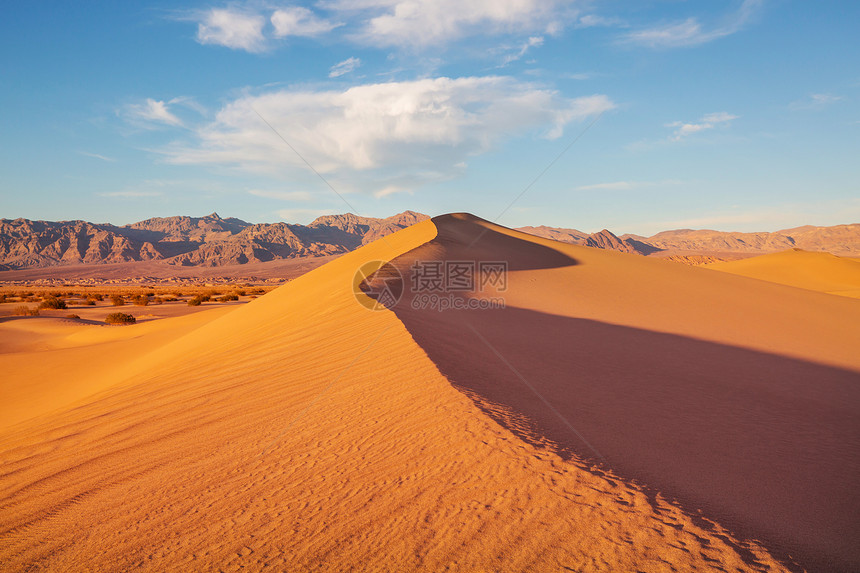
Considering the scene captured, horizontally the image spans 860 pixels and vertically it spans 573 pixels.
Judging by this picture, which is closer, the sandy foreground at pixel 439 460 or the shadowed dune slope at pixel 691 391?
the sandy foreground at pixel 439 460

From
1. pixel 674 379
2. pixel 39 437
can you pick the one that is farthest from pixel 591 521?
pixel 39 437

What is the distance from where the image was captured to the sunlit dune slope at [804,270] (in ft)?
117

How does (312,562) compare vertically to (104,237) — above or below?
below

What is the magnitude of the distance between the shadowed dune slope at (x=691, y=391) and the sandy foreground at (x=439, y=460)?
0.03m

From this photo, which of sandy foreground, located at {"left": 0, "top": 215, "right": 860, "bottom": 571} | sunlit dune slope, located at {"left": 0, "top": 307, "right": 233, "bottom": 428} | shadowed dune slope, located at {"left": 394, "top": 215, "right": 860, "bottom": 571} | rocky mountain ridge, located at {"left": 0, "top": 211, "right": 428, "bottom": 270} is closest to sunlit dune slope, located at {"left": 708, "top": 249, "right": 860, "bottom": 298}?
shadowed dune slope, located at {"left": 394, "top": 215, "right": 860, "bottom": 571}

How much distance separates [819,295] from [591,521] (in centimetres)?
1995

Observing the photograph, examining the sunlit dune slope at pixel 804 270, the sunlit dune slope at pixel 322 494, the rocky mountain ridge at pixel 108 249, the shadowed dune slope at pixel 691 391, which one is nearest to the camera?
the sunlit dune slope at pixel 322 494

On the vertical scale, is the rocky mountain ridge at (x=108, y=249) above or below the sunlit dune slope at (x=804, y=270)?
above

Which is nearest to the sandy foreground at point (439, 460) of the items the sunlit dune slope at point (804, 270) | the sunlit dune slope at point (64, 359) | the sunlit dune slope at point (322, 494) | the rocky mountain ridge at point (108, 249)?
the sunlit dune slope at point (322, 494)

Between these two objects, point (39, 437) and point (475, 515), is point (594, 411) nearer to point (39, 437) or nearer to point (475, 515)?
point (475, 515)

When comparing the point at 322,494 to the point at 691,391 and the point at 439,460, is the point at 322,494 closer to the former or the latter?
the point at 439,460

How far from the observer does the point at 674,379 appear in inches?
240

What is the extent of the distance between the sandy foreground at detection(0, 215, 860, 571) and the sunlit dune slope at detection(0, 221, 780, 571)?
0.01 metres

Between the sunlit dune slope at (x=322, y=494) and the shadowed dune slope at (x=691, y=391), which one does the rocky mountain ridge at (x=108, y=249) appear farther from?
the sunlit dune slope at (x=322, y=494)
